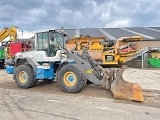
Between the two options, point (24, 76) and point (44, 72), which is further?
point (24, 76)

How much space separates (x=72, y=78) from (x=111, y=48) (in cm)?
1173

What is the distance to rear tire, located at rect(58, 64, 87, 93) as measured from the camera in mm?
8414

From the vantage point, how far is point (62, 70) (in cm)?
880

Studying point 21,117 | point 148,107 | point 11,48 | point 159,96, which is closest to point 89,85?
point 159,96

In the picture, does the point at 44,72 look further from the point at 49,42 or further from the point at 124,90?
the point at 124,90

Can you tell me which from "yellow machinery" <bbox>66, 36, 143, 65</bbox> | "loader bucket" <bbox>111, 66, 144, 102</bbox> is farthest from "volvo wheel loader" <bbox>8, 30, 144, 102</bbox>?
"yellow machinery" <bbox>66, 36, 143, 65</bbox>

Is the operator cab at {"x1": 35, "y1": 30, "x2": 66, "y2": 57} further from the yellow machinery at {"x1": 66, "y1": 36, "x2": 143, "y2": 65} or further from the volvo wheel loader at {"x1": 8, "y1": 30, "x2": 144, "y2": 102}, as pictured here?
the yellow machinery at {"x1": 66, "y1": 36, "x2": 143, "y2": 65}

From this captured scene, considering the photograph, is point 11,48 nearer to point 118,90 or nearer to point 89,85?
point 89,85

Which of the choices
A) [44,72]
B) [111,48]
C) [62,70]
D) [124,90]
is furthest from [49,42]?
[111,48]

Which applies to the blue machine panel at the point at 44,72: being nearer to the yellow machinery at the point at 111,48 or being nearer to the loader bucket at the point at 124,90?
the loader bucket at the point at 124,90

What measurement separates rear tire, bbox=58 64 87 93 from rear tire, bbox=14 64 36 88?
1555 mm

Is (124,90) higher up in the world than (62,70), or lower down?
lower down

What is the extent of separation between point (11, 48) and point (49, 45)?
28.6 ft

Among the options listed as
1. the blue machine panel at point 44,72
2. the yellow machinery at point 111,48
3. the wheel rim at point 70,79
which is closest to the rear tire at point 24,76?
the blue machine panel at point 44,72
